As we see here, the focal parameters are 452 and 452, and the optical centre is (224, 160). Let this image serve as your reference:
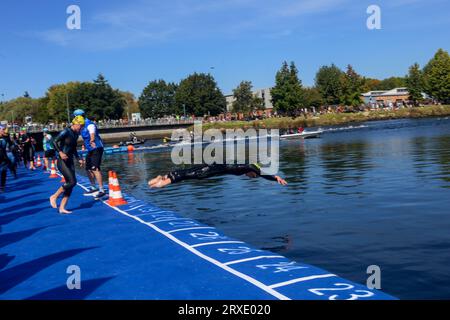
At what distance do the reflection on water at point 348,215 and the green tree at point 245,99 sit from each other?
104m

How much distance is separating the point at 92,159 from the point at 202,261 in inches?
295

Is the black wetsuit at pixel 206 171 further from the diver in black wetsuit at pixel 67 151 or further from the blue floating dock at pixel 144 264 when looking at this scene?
the diver in black wetsuit at pixel 67 151

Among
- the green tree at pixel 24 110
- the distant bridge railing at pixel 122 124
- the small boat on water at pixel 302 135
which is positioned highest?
the green tree at pixel 24 110

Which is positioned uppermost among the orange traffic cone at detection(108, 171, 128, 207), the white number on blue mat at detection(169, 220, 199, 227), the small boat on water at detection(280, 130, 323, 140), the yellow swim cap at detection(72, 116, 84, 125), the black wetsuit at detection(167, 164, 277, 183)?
the yellow swim cap at detection(72, 116, 84, 125)

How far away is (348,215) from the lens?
40.4 ft

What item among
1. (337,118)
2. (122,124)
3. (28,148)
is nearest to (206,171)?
(28,148)

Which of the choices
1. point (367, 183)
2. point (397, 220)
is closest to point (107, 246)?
point (397, 220)

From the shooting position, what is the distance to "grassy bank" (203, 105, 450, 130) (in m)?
108

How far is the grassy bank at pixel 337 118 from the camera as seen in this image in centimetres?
10775

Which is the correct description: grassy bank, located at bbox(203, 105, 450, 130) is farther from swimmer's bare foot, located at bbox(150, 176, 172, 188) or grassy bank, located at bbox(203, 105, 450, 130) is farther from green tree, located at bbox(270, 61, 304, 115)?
swimmer's bare foot, located at bbox(150, 176, 172, 188)

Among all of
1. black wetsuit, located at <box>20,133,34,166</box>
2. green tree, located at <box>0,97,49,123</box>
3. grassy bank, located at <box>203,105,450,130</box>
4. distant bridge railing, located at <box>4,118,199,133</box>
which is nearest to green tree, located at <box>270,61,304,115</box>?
grassy bank, located at <box>203,105,450,130</box>

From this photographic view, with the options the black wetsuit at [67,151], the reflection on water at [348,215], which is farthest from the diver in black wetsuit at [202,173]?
the black wetsuit at [67,151]

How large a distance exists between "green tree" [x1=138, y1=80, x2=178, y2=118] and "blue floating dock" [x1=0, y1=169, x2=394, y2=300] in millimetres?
135444
